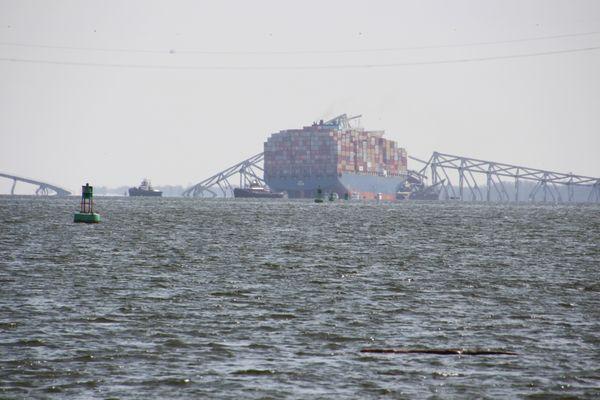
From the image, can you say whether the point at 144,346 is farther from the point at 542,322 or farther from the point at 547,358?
the point at 542,322

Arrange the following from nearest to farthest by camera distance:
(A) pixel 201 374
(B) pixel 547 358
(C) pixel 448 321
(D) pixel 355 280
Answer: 1. (A) pixel 201 374
2. (B) pixel 547 358
3. (C) pixel 448 321
4. (D) pixel 355 280

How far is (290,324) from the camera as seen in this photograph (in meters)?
Answer: 29.4

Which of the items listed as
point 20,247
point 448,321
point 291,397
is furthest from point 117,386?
point 20,247

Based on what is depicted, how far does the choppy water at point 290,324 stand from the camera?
2150 cm

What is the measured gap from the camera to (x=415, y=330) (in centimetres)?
2862

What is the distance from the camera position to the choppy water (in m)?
21.5

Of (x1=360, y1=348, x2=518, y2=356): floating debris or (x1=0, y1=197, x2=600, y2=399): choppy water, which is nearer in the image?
(x1=0, y1=197, x2=600, y2=399): choppy water

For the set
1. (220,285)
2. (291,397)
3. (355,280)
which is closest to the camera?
(291,397)

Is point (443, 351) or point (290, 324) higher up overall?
point (290, 324)

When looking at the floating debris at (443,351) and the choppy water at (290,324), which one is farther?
the floating debris at (443,351)

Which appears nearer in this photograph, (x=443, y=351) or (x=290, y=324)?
(x=443, y=351)

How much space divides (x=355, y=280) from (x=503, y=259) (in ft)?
55.3

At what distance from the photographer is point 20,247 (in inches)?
2454

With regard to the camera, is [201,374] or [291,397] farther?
[201,374]
